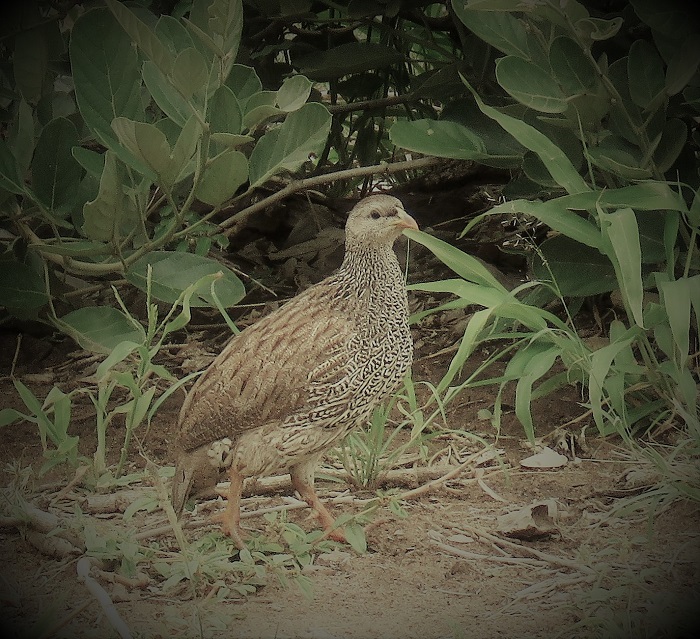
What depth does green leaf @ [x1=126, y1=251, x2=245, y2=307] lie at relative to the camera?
1988 millimetres

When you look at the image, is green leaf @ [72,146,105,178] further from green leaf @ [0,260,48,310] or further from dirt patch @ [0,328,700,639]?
dirt patch @ [0,328,700,639]

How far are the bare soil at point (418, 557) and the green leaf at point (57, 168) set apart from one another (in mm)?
359

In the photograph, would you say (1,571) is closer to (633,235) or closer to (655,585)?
(655,585)

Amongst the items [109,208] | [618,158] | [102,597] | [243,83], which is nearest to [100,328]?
[109,208]

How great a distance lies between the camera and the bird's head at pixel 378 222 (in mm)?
1900

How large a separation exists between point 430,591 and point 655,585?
34 centimetres

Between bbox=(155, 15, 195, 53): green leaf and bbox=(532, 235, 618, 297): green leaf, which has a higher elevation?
bbox=(155, 15, 195, 53): green leaf

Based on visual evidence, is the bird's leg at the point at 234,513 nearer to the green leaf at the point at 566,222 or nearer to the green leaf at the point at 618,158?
the green leaf at the point at 566,222

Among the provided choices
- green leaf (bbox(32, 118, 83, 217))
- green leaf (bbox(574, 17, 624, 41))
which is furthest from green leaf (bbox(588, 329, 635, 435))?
green leaf (bbox(32, 118, 83, 217))

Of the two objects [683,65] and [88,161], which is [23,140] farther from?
[683,65]

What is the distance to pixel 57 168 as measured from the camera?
77.2 inches

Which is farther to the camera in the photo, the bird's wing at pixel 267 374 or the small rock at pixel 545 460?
the small rock at pixel 545 460

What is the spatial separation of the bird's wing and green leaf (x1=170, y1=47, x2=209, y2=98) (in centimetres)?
45

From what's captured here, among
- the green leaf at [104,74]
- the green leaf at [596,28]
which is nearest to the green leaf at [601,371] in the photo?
the green leaf at [596,28]
